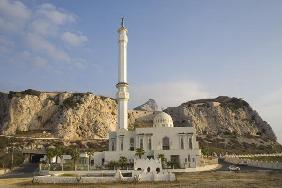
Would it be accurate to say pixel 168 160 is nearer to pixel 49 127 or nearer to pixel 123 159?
pixel 123 159

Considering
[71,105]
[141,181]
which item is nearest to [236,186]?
[141,181]

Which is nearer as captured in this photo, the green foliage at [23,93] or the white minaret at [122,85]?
the white minaret at [122,85]

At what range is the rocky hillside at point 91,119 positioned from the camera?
405 feet

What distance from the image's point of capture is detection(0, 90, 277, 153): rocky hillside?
12331 centimetres

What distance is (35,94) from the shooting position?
13125 cm

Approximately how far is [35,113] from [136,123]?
42914 millimetres

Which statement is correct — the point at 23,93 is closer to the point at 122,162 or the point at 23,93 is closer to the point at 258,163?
the point at 122,162

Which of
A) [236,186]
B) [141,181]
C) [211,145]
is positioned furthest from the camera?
[211,145]

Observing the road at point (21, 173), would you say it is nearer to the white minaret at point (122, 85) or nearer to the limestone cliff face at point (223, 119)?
the white minaret at point (122, 85)

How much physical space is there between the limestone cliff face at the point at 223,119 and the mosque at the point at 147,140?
70480mm

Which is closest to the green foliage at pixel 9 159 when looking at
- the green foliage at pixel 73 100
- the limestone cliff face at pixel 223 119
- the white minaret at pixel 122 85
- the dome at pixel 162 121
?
the white minaret at pixel 122 85

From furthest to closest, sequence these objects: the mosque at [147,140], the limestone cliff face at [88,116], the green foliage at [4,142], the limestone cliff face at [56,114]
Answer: the limestone cliff face at [88,116] < the limestone cliff face at [56,114] < the green foliage at [4,142] < the mosque at [147,140]

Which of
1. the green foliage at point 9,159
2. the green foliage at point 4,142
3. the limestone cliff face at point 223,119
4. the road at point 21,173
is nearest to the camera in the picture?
the road at point 21,173

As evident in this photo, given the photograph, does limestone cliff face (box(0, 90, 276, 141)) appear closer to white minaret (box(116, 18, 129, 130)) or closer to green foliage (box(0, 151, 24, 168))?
green foliage (box(0, 151, 24, 168))
